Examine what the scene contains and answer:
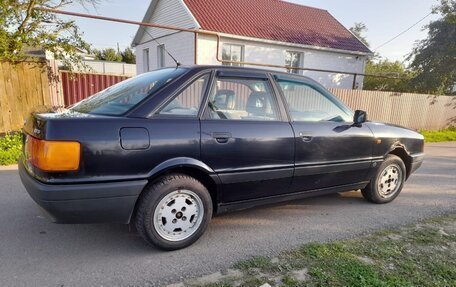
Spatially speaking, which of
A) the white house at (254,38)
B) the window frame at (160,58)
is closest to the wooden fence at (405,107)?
the white house at (254,38)

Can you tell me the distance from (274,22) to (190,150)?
15.3m

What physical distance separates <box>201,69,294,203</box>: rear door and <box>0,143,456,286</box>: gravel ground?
46 cm

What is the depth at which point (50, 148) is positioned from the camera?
2398 mm

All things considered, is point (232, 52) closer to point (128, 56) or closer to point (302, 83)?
point (302, 83)

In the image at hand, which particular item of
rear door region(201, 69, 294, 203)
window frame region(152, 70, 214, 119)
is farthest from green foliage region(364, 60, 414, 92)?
window frame region(152, 70, 214, 119)

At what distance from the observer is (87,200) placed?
250 centimetres

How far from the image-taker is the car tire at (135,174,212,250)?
2746mm

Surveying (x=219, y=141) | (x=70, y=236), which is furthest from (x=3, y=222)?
(x=219, y=141)

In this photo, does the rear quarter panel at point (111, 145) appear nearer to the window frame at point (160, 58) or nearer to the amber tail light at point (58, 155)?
the amber tail light at point (58, 155)

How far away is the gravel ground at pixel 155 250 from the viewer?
2.54 m

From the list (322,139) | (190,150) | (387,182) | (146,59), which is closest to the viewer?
(190,150)

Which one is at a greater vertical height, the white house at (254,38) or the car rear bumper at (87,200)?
the white house at (254,38)

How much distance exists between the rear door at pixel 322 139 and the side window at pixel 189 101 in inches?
37.4

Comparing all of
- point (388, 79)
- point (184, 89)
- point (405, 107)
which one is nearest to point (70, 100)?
point (184, 89)
